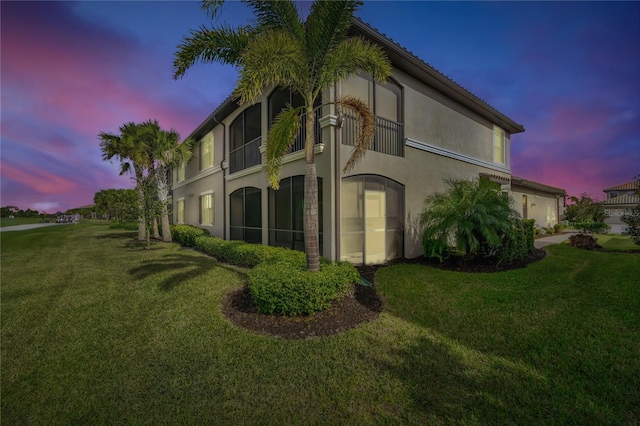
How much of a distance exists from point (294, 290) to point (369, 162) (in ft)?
18.2

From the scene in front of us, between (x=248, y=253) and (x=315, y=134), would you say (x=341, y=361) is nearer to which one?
(x=248, y=253)

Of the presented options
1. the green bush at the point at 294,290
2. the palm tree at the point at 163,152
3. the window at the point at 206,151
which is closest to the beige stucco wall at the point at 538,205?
the green bush at the point at 294,290

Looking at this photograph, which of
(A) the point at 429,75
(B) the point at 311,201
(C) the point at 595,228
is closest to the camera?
(B) the point at 311,201

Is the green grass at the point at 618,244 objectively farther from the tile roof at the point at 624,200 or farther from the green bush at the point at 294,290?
the tile roof at the point at 624,200

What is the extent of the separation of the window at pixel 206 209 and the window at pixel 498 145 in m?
17.6

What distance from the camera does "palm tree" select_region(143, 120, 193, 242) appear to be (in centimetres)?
1683

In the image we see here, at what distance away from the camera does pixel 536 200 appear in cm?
2123

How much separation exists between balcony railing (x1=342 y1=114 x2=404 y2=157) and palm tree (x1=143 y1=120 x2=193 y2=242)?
12819 mm

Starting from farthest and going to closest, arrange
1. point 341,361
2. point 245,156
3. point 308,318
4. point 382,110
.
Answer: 1. point 245,156
2. point 382,110
3. point 308,318
4. point 341,361

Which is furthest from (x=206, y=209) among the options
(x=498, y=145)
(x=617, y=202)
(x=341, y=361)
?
(x=617, y=202)

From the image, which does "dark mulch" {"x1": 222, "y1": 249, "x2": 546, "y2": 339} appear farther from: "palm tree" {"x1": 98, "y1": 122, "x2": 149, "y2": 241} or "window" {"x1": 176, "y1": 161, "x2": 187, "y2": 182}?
"window" {"x1": 176, "y1": 161, "x2": 187, "y2": 182}

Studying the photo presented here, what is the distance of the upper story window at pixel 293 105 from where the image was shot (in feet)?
29.9

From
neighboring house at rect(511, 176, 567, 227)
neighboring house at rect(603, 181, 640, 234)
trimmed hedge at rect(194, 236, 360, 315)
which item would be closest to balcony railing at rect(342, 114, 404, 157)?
trimmed hedge at rect(194, 236, 360, 315)

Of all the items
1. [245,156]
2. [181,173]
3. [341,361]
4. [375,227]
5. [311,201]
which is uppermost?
[181,173]
